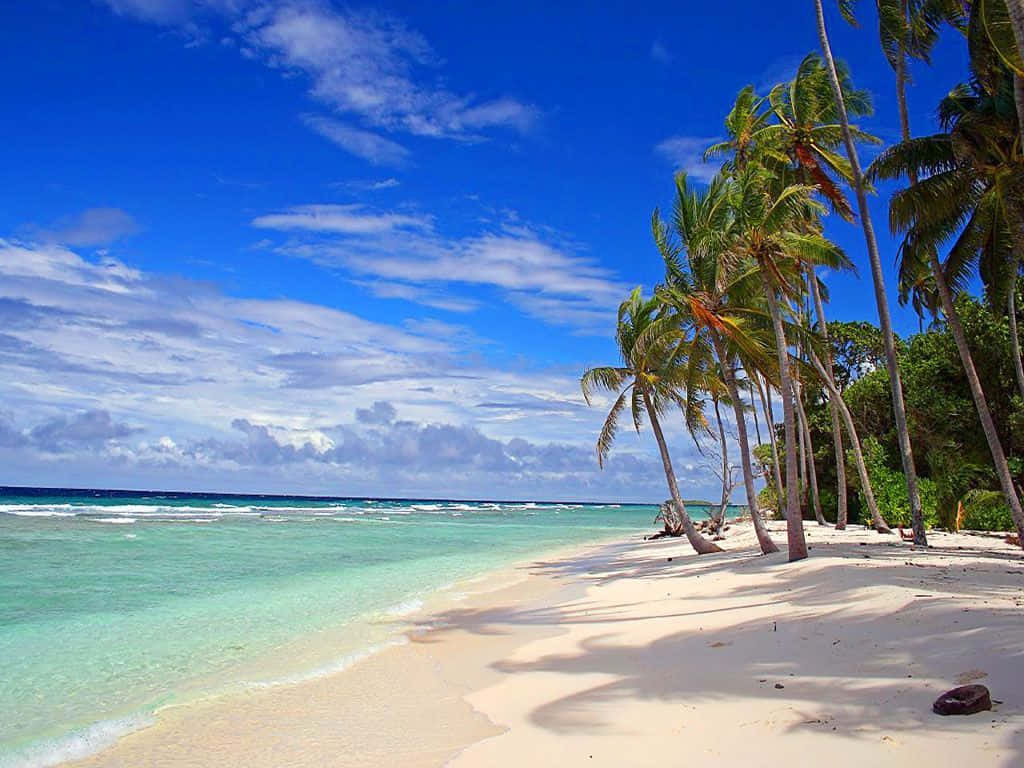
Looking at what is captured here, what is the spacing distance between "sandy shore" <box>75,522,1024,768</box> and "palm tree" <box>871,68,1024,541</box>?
5.61 m

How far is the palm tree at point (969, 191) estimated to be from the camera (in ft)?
35.6

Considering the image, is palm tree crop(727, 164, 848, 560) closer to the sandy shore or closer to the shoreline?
the sandy shore

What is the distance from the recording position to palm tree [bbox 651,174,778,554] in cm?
1477

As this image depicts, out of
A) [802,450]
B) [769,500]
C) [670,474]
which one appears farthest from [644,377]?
[769,500]

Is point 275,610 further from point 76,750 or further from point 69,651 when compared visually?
point 76,750

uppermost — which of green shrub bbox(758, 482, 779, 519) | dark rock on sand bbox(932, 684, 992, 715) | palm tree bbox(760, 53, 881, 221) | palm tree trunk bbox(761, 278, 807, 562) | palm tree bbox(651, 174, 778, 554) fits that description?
palm tree bbox(760, 53, 881, 221)

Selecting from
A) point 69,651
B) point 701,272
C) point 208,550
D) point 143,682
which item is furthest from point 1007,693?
point 208,550

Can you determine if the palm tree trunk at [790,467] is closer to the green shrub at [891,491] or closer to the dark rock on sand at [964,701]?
the dark rock on sand at [964,701]

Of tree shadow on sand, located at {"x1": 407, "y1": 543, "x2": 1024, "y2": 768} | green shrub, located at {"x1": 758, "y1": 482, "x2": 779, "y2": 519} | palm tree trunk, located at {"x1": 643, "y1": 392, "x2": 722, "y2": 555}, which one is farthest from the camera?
green shrub, located at {"x1": 758, "y1": 482, "x2": 779, "y2": 519}

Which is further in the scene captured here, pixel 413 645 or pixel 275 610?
pixel 275 610

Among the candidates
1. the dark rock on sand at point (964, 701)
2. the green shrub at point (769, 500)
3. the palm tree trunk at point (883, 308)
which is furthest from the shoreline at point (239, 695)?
the green shrub at point (769, 500)

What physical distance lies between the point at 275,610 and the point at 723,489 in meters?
21.1

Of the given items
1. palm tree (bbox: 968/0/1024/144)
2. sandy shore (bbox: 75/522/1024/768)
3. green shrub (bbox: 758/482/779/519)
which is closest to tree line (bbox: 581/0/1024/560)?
palm tree (bbox: 968/0/1024/144)

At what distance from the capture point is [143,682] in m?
7.58
